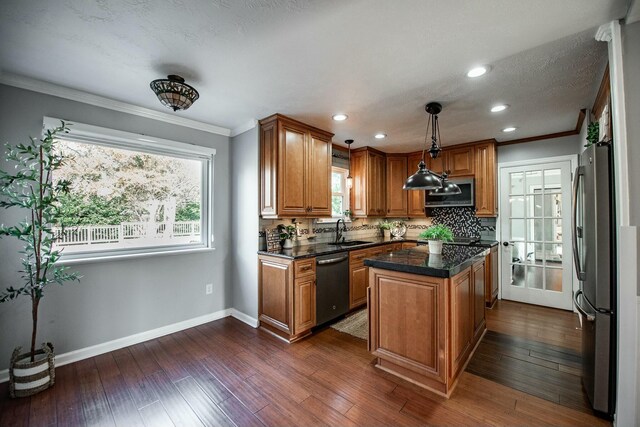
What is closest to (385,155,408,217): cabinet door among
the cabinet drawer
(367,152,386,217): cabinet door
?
(367,152,386,217): cabinet door

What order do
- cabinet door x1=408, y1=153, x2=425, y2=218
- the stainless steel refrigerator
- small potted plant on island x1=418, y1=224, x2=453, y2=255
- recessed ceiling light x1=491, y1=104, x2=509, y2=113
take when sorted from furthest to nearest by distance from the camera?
1. cabinet door x1=408, y1=153, x2=425, y2=218
2. recessed ceiling light x1=491, y1=104, x2=509, y2=113
3. small potted plant on island x1=418, y1=224, x2=453, y2=255
4. the stainless steel refrigerator

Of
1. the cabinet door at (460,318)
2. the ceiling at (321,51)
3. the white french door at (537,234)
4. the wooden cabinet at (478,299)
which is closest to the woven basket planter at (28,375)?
the ceiling at (321,51)

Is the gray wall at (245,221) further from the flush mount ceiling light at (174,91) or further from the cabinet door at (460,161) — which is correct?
the cabinet door at (460,161)

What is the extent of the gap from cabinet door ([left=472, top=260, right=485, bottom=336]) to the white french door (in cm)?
174

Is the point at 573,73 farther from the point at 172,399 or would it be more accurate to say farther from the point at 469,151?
the point at 172,399

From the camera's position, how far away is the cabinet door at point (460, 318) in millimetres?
2020

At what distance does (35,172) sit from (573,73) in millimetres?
4327

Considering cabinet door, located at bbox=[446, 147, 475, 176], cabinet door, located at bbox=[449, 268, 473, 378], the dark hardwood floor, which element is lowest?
the dark hardwood floor

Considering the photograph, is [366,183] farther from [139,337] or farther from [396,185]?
[139,337]

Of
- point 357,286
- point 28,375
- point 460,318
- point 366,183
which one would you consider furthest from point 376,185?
point 28,375

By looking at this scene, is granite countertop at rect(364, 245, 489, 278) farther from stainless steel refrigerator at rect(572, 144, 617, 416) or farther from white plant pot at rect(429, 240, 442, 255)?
stainless steel refrigerator at rect(572, 144, 617, 416)

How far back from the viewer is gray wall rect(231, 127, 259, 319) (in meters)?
3.29

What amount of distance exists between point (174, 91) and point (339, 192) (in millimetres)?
3055

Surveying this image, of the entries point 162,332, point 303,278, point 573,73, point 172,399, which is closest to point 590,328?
point 573,73
